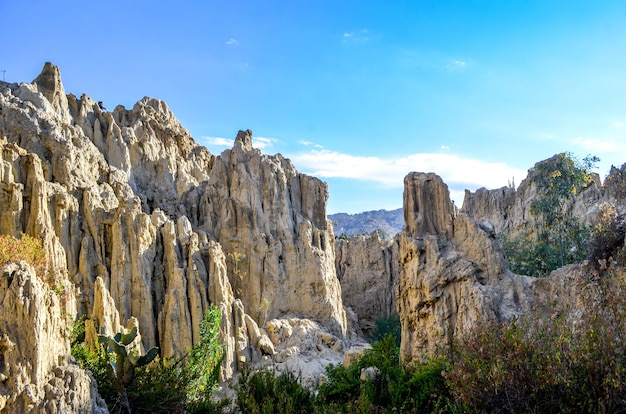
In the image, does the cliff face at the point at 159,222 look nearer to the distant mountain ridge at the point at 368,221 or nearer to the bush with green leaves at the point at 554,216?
the bush with green leaves at the point at 554,216

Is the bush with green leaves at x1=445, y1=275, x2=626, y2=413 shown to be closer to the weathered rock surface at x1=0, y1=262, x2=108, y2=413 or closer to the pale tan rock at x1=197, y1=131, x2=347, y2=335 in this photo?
the weathered rock surface at x1=0, y1=262, x2=108, y2=413

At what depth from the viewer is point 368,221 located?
173500 mm

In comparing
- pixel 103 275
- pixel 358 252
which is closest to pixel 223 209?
pixel 103 275

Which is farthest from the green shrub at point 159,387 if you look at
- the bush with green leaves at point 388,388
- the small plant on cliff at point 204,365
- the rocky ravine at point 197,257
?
the bush with green leaves at point 388,388

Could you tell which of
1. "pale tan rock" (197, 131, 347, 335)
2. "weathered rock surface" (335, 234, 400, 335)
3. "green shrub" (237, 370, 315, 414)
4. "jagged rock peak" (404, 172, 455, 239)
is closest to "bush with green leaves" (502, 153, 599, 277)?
"pale tan rock" (197, 131, 347, 335)

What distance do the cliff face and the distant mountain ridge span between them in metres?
127

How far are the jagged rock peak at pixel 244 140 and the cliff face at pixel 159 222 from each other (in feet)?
0.54

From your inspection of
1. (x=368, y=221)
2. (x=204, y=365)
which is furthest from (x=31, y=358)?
(x=368, y=221)

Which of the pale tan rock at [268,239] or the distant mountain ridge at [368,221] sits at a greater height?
the distant mountain ridge at [368,221]

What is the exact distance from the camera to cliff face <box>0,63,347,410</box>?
24.8m

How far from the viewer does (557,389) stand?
10648mm

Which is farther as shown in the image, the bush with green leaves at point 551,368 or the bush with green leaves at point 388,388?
the bush with green leaves at point 388,388

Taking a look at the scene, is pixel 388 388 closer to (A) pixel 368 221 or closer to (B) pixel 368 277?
(B) pixel 368 277

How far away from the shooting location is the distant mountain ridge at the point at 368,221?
16838 centimetres
